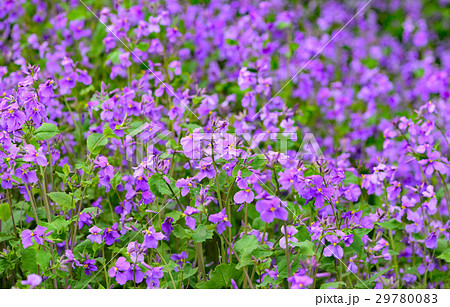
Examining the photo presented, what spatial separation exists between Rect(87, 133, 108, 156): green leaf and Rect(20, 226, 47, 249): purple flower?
0.31m

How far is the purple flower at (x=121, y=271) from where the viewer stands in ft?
5.73

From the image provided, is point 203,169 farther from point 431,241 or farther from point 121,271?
point 431,241

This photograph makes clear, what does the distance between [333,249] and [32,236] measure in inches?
38.0

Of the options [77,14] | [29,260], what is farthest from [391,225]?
[77,14]

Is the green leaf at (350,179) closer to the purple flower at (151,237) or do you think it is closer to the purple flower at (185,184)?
the purple flower at (185,184)

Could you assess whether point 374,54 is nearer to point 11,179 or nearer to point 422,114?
point 422,114

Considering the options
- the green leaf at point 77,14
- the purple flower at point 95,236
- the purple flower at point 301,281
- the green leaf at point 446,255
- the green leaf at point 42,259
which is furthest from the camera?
the green leaf at point 77,14

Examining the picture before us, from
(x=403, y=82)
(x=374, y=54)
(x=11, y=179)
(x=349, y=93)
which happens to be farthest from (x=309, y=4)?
(x=11, y=179)

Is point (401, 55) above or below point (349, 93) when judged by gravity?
above

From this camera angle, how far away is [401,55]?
17.3 feet

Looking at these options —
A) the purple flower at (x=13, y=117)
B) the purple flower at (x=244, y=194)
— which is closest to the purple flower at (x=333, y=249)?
the purple flower at (x=244, y=194)

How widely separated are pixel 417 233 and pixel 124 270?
1.21m

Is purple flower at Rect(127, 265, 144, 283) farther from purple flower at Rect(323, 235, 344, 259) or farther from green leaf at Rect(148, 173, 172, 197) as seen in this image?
purple flower at Rect(323, 235, 344, 259)

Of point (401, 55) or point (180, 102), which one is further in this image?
point (401, 55)
